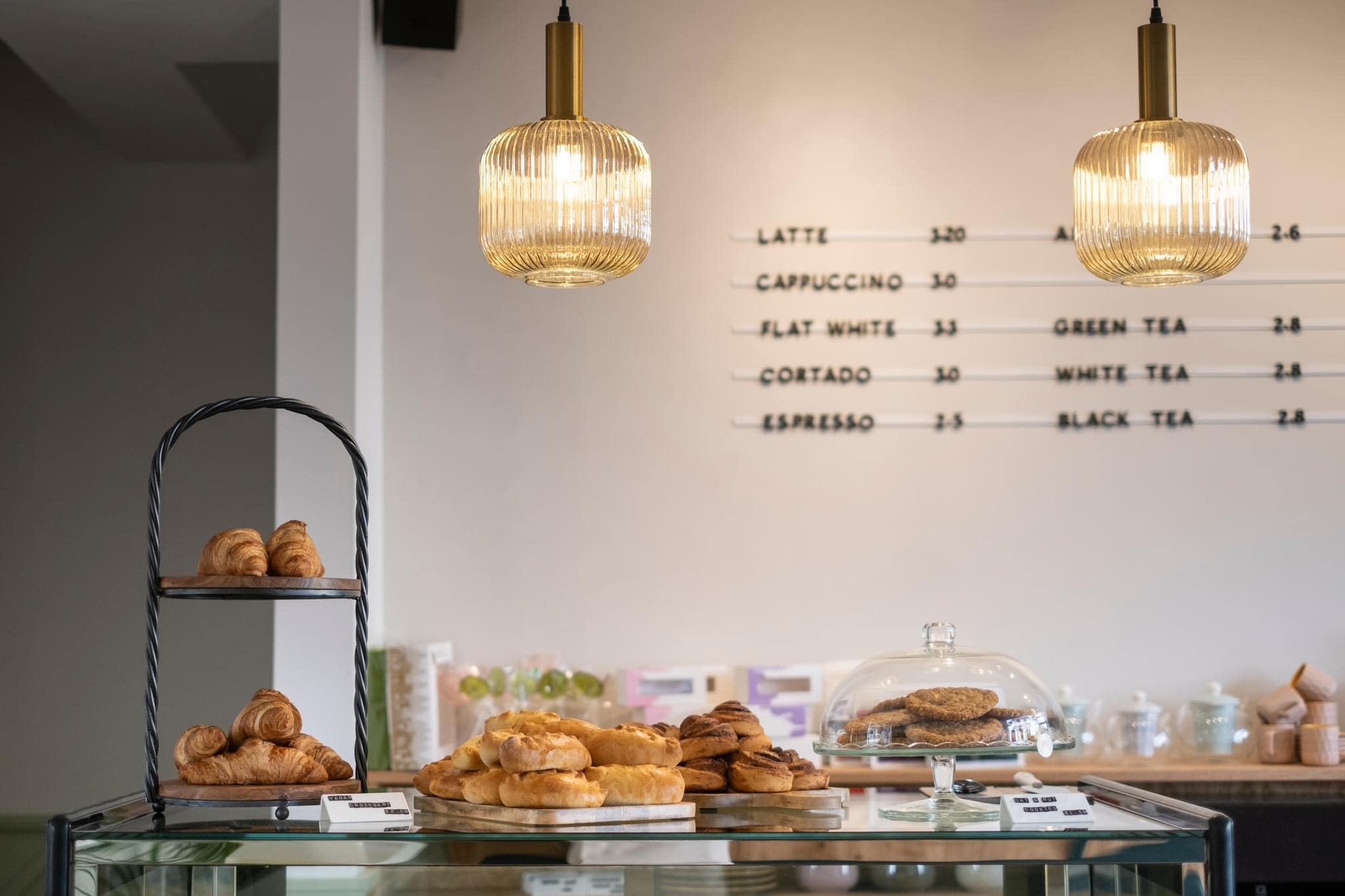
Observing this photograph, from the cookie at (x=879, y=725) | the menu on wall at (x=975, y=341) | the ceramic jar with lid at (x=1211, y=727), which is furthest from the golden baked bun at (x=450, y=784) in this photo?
the ceramic jar with lid at (x=1211, y=727)

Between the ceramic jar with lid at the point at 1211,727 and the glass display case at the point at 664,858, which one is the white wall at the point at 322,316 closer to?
the glass display case at the point at 664,858

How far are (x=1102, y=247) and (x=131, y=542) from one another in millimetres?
4164

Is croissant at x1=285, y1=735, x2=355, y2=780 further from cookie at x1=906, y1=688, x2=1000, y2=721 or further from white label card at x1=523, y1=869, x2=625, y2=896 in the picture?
cookie at x1=906, y1=688, x2=1000, y2=721

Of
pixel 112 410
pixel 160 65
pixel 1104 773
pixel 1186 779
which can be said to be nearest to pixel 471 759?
pixel 1104 773

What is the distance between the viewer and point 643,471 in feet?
12.9

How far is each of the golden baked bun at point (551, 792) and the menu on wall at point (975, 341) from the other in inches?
97.1

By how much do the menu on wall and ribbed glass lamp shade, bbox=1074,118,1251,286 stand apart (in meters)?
1.84

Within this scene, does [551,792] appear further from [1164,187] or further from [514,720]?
[1164,187]

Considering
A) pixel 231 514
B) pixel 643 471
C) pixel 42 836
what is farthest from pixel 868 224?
pixel 42 836

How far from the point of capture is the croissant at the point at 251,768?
5.42 ft

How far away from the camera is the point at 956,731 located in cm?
172

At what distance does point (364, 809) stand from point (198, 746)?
261mm

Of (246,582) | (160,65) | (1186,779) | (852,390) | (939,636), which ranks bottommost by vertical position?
(1186,779)

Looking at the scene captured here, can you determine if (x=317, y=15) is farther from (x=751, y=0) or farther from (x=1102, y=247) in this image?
(x=1102, y=247)
